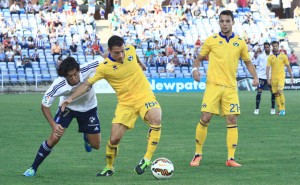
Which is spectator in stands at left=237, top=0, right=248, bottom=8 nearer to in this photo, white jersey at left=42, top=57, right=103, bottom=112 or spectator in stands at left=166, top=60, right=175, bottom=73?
spectator in stands at left=166, top=60, right=175, bottom=73

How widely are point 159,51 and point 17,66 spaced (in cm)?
766

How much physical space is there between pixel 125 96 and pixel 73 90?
2.55 ft

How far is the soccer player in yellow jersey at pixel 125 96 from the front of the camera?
39.5 ft

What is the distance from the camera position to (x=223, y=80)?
43.7ft

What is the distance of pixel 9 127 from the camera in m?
21.2

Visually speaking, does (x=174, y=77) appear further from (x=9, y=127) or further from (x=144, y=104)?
(x=144, y=104)

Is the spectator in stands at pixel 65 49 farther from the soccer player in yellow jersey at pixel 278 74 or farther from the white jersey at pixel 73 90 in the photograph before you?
the white jersey at pixel 73 90

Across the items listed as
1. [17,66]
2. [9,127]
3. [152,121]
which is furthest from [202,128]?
[17,66]

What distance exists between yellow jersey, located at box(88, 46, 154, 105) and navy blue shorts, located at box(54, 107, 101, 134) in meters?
0.92

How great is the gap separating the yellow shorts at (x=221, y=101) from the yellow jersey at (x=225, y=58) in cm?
10

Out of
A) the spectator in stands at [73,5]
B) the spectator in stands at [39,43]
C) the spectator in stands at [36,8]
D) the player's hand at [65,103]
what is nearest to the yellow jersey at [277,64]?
the player's hand at [65,103]

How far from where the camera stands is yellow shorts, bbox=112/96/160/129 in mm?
12227

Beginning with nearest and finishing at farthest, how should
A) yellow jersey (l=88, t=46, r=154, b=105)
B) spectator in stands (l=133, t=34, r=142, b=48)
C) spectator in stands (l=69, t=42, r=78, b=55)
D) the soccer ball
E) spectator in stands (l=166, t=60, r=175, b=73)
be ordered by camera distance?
the soccer ball, yellow jersey (l=88, t=46, r=154, b=105), spectator in stands (l=69, t=42, r=78, b=55), spectator in stands (l=166, t=60, r=175, b=73), spectator in stands (l=133, t=34, r=142, b=48)

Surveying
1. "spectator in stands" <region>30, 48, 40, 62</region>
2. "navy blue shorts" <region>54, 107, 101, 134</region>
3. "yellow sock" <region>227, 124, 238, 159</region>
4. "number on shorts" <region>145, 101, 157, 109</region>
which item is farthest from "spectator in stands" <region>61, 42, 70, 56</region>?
"number on shorts" <region>145, 101, 157, 109</region>
